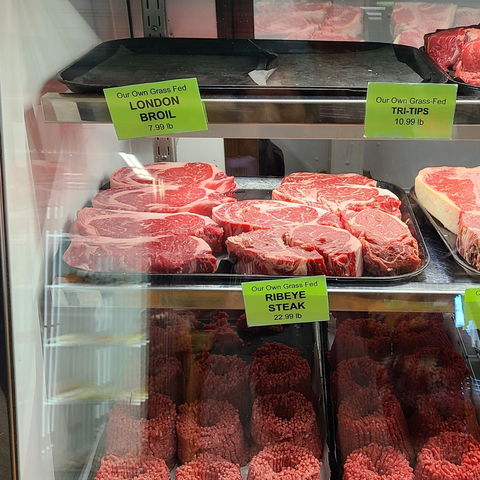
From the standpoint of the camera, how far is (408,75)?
3.57 feet

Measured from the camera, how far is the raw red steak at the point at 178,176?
4.70 ft

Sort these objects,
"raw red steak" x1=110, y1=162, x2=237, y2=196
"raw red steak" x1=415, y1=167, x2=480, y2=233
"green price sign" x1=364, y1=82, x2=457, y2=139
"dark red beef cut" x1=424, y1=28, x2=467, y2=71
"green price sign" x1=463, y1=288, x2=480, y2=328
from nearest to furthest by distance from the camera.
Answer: "green price sign" x1=364, y1=82, x2=457, y2=139 < "green price sign" x1=463, y1=288, x2=480, y2=328 < "dark red beef cut" x1=424, y1=28, x2=467, y2=71 < "raw red steak" x1=415, y1=167, x2=480, y2=233 < "raw red steak" x1=110, y1=162, x2=237, y2=196

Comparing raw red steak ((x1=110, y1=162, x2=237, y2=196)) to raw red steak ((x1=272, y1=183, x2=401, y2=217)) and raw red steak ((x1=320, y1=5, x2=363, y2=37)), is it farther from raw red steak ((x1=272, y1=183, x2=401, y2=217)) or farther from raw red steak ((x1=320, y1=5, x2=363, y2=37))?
raw red steak ((x1=320, y1=5, x2=363, y2=37))

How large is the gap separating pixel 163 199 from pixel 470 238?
2.51 feet

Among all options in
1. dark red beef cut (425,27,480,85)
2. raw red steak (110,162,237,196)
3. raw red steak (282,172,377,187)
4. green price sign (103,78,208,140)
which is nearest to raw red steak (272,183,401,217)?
raw red steak (282,172,377,187)

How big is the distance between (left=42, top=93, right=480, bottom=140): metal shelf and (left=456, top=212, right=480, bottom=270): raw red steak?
0.29 meters

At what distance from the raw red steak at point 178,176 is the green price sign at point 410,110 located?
0.58 meters

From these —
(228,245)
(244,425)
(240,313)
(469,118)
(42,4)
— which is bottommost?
(244,425)

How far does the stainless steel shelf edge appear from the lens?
1039mm

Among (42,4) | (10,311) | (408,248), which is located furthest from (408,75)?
(10,311)

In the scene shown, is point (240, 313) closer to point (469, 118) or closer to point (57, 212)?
point (57, 212)

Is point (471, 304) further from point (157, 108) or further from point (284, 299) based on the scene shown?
point (157, 108)

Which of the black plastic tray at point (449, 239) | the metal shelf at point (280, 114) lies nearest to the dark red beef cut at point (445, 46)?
the metal shelf at point (280, 114)

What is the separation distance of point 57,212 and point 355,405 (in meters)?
0.86
